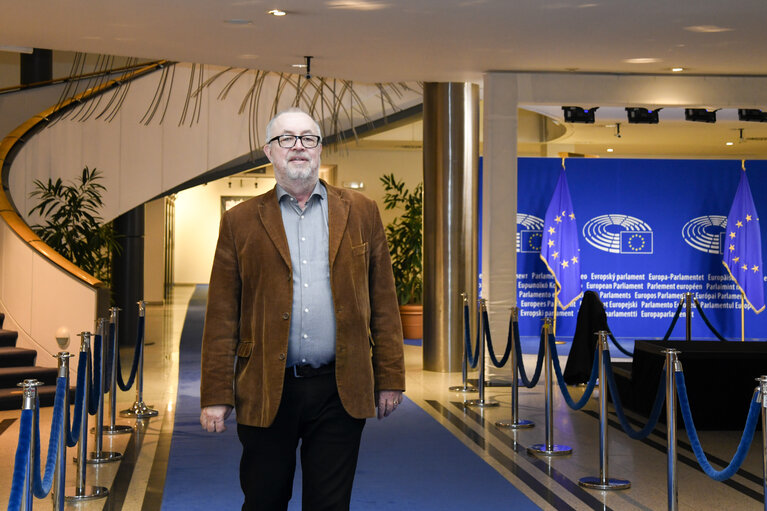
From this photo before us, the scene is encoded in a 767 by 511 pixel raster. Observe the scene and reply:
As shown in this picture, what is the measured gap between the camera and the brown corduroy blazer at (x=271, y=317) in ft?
9.08

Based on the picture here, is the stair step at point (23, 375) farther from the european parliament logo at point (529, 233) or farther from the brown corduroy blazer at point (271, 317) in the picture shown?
the european parliament logo at point (529, 233)

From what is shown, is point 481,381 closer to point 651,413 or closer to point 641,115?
point 641,115

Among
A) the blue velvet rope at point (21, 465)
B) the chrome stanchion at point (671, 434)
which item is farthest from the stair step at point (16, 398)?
the chrome stanchion at point (671, 434)

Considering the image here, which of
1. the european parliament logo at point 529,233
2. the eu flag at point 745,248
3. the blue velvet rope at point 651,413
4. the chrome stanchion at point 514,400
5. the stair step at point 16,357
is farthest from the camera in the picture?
the european parliament logo at point 529,233

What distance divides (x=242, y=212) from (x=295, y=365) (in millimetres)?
487

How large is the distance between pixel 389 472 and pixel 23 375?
12.7 feet

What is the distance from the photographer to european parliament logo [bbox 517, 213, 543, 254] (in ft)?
41.8

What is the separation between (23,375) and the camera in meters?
7.91

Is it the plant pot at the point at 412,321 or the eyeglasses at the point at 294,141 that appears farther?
the plant pot at the point at 412,321

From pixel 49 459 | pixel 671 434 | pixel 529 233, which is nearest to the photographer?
pixel 49 459

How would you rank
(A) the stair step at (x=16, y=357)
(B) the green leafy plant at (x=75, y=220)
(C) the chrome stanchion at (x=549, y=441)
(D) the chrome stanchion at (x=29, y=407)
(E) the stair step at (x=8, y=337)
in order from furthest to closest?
(B) the green leafy plant at (x=75, y=220), (E) the stair step at (x=8, y=337), (A) the stair step at (x=16, y=357), (C) the chrome stanchion at (x=549, y=441), (D) the chrome stanchion at (x=29, y=407)

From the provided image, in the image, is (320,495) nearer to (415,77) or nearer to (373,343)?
(373,343)

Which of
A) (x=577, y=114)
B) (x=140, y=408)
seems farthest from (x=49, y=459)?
(x=577, y=114)

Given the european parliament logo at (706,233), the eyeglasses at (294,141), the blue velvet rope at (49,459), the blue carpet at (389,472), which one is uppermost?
the european parliament logo at (706,233)
